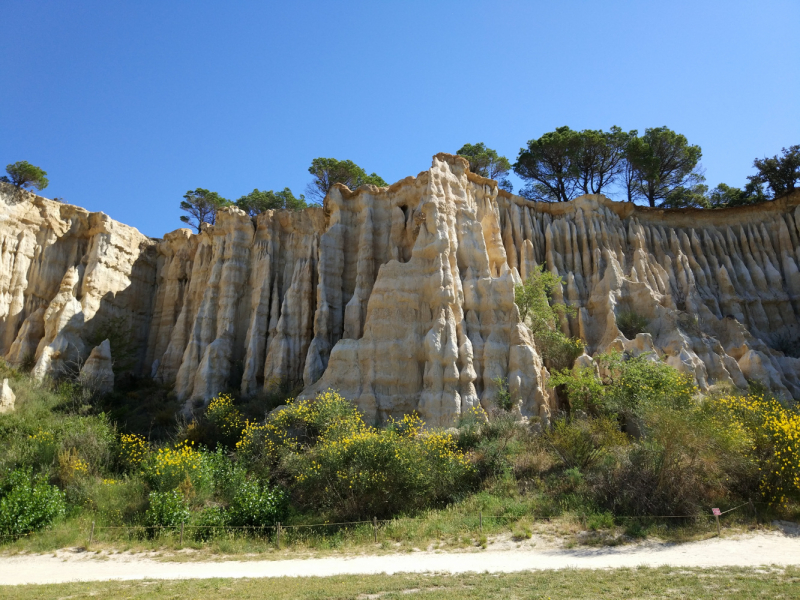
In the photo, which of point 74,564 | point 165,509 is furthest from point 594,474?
point 74,564

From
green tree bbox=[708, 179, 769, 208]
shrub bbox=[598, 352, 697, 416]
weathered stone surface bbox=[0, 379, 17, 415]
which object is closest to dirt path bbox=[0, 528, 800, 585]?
shrub bbox=[598, 352, 697, 416]

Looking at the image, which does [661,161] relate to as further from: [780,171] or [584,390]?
[584,390]

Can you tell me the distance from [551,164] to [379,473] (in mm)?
30812

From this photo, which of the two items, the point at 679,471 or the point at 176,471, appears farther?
the point at 176,471

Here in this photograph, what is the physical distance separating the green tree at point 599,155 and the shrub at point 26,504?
36.8m

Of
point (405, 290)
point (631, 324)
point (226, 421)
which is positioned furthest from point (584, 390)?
point (226, 421)

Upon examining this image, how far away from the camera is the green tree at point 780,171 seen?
37469mm

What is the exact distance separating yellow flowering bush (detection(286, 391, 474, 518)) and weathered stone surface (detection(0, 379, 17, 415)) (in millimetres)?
15263

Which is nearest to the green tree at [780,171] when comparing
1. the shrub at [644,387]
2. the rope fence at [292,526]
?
the shrub at [644,387]

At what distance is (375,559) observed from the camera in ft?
48.5

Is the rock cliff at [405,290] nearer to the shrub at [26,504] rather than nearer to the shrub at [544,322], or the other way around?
the shrub at [544,322]

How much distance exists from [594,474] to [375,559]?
8.25m

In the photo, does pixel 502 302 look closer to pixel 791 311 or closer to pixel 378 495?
pixel 378 495

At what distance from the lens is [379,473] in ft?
60.6
